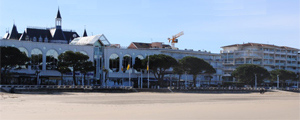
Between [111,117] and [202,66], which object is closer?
[111,117]

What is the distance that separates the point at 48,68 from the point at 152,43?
1660 inches

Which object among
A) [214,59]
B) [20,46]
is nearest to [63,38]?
[20,46]

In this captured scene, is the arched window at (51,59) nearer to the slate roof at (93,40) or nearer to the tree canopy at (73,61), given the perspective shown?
the tree canopy at (73,61)

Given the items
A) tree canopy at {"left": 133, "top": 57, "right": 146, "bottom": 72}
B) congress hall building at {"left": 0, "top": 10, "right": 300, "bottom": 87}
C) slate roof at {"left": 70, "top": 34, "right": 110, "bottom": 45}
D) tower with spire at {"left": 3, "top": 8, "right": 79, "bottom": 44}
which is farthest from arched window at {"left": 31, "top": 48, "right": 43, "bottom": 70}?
tower with spire at {"left": 3, "top": 8, "right": 79, "bottom": 44}

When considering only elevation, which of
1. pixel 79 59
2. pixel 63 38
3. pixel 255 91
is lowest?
pixel 255 91

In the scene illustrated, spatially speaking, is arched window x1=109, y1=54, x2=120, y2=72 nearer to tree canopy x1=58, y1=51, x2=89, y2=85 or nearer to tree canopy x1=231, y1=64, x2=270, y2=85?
tree canopy x1=58, y1=51, x2=89, y2=85

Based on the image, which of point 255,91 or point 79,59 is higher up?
point 79,59

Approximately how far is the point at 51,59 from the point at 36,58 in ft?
11.0

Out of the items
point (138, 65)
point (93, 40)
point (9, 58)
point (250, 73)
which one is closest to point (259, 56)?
point (250, 73)

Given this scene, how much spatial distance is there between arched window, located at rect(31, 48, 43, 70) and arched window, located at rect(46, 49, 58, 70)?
1446 millimetres

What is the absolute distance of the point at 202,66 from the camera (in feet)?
325

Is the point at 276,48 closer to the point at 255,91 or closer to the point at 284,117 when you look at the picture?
the point at 255,91

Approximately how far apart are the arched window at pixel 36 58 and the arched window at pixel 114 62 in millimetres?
17745

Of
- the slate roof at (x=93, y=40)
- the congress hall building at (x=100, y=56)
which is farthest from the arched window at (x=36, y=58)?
the slate roof at (x=93, y=40)
